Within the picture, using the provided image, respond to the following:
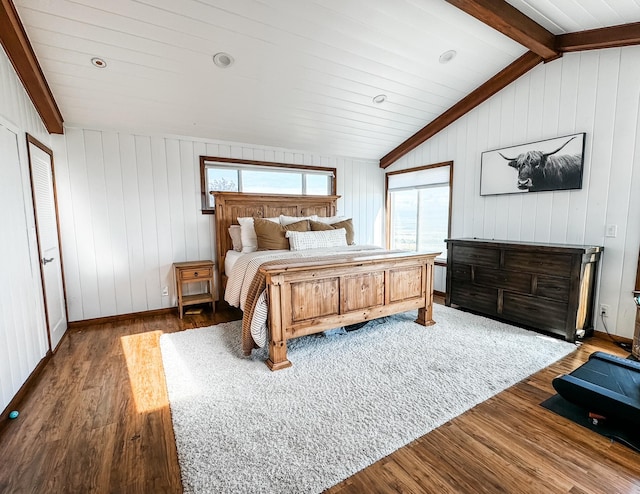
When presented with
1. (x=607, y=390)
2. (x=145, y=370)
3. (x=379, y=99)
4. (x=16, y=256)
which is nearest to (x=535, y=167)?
(x=379, y=99)

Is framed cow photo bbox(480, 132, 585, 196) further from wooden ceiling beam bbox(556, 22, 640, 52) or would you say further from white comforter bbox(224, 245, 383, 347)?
white comforter bbox(224, 245, 383, 347)

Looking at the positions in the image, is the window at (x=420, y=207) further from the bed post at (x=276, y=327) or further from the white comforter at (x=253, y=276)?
the bed post at (x=276, y=327)

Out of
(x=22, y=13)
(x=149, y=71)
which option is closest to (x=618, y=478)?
(x=149, y=71)

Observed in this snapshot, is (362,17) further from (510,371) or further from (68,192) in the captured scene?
(68,192)

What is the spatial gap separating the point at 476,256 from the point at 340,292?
1907 millimetres

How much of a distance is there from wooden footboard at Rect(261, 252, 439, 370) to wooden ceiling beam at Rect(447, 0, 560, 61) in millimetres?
2087

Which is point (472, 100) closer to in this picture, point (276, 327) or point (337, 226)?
point (337, 226)

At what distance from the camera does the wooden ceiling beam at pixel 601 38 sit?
8.80 ft

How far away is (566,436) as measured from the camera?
5.69ft

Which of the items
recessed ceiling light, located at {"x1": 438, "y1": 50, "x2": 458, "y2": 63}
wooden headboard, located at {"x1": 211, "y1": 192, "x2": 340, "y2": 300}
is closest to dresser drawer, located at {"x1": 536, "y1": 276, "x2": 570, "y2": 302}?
recessed ceiling light, located at {"x1": 438, "y1": 50, "x2": 458, "y2": 63}

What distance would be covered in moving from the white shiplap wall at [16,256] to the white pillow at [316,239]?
91.8 inches

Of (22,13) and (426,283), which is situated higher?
(22,13)

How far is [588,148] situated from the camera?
3.11 meters

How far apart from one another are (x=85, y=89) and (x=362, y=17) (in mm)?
2566
